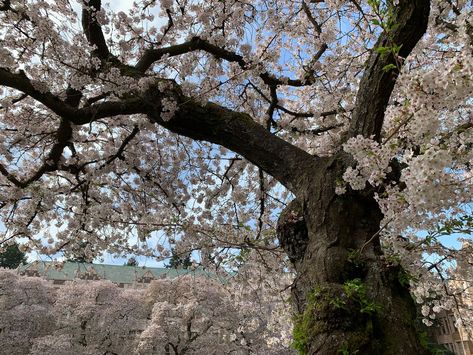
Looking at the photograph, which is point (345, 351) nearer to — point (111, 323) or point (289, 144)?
point (289, 144)

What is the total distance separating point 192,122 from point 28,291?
1878 centimetres

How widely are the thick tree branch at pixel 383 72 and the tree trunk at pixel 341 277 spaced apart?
29 centimetres

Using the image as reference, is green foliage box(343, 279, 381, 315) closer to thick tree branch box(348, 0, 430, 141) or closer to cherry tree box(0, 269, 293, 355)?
thick tree branch box(348, 0, 430, 141)

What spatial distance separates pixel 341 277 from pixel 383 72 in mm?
1241

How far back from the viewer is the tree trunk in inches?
80.4

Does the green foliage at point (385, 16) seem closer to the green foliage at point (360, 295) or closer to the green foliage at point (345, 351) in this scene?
the green foliage at point (360, 295)

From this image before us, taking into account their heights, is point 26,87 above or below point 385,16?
above

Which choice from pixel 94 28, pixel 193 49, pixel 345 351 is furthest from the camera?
pixel 193 49

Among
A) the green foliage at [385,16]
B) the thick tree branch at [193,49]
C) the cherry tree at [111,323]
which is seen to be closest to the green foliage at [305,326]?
the green foliage at [385,16]

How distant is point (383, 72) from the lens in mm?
2455

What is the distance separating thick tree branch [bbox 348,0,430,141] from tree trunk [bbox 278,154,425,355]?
0.95ft

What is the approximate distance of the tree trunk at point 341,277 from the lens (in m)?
2.04

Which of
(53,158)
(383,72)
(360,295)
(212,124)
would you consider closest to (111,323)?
(53,158)

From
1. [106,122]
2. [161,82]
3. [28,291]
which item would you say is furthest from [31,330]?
[161,82]
